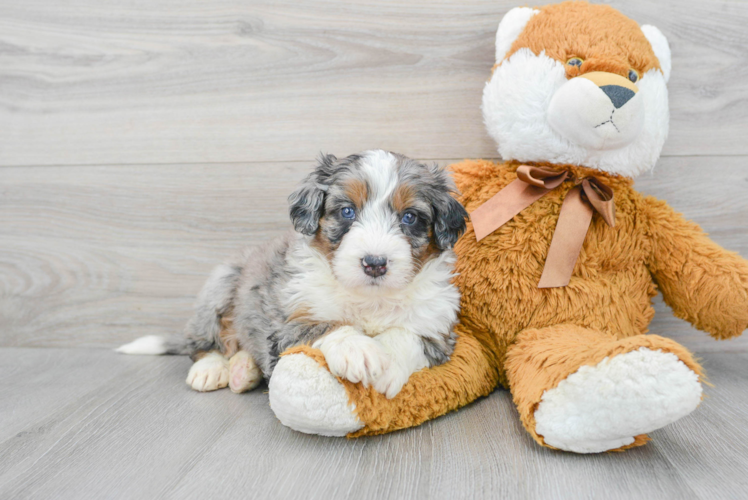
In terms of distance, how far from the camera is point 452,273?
1.87 metres

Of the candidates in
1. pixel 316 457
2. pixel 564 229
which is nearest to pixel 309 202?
pixel 316 457

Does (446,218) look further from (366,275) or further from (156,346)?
(156,346)

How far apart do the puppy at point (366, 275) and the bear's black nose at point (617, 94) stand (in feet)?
1.80

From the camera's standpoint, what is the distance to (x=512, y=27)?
1.92 m

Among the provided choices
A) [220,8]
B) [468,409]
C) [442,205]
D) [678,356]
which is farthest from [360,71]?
[678,356]

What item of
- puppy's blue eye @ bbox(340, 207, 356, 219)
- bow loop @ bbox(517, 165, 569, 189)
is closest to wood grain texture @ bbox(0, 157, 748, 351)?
puppy's blue eye @ bbox(340, 207, 356, 219)

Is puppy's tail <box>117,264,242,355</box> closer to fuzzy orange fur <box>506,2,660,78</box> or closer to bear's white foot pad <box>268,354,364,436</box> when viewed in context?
bear's white foot pad <box>268,354,364,436</box>

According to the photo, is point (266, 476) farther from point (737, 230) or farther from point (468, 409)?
point (737, 230)

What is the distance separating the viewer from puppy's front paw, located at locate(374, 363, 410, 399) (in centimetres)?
149

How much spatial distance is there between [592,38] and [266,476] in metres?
1.66

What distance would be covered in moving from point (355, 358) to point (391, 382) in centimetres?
15

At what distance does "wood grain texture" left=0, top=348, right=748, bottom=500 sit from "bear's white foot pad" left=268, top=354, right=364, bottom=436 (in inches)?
3.7

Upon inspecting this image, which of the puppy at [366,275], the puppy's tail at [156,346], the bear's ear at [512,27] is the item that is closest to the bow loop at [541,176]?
the puppy at [366,275]

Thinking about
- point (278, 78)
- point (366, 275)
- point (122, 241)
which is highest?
point (278, 78)
